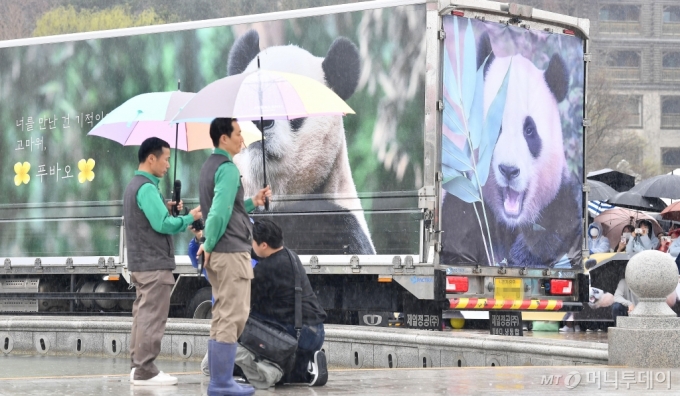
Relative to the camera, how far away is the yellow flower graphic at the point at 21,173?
17.8 meters

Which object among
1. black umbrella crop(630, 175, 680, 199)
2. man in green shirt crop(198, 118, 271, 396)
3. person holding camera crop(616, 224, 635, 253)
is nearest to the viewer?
man in green shirt crop(198, 118, 271, 396)

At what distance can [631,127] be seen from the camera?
8794 centimetres

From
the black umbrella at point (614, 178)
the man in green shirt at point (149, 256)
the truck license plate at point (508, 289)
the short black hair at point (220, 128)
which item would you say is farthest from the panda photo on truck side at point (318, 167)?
the black umbrella at point (614, 178)

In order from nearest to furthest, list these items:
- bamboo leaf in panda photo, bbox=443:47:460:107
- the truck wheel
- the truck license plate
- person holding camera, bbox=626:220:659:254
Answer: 1. bamboo leaf in panda photo, bbox=443:47:460:107
2. the truck license plate
3. the truck wheel
4. person holding camera, bbox=626:220:659:254

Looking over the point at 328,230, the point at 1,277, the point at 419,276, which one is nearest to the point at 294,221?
the point at 328,230

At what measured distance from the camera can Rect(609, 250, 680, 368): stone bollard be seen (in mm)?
10914

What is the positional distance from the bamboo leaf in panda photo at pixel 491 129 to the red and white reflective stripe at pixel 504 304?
1313 mm

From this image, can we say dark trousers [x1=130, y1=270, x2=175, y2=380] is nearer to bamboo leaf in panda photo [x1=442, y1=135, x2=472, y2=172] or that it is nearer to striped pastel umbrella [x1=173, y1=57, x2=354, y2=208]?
striped pastel umbrella [x1=173, y1=57, x2=354, y2=208]

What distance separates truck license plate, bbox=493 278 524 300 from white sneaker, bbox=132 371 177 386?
6.24 metres

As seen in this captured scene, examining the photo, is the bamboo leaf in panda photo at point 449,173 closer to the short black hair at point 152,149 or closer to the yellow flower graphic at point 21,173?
the short black hair at point 152,149

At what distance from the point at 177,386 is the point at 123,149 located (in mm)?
8092

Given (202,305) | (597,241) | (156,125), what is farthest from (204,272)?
(597,241)

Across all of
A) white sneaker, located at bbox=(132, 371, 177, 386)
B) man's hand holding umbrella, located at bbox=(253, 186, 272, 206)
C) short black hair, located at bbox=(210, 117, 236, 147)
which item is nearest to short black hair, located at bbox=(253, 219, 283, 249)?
man's hand holding umbrella, located at bbox=(253, 186, 272, 206)

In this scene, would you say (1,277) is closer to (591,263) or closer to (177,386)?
(591,263)
